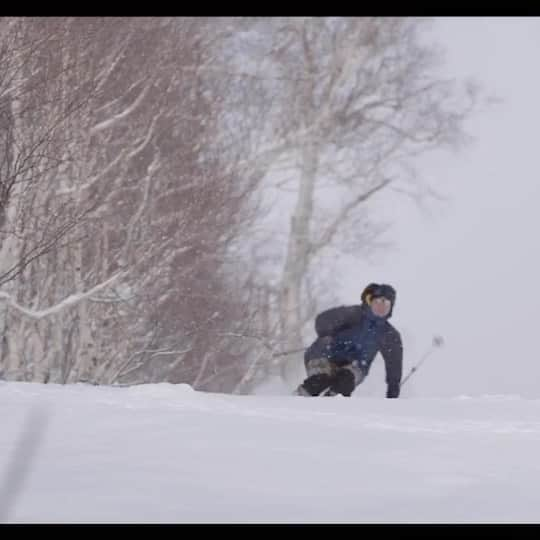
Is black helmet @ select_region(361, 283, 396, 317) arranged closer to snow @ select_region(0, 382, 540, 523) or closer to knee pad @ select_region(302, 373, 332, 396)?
knee pad @ select_region(302, 373, 332, 396)

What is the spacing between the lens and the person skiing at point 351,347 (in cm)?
1152

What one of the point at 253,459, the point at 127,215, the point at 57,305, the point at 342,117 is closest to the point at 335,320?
the point at 57,305

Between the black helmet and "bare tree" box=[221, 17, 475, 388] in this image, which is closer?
the black helmet

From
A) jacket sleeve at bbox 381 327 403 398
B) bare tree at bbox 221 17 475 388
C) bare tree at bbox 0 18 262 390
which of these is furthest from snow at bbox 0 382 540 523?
bare tree at bbox 221 17 475 388

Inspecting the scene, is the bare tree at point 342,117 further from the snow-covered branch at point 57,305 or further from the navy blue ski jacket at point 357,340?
the navy blue ski jacket at point 357,340

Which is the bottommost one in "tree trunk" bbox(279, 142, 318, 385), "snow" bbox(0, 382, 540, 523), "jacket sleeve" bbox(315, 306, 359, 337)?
"tree trunk" bbox(279, 142, 318, 385)

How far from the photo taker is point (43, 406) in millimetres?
7605

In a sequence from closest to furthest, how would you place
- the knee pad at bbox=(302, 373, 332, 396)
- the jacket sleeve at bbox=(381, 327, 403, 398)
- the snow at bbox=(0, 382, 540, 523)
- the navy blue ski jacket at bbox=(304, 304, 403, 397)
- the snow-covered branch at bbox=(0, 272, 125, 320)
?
the snow at bbox=(0, 382, 540, 523), the knee pad at bbox=(302, 373, 332, 396), the navy blue ski jacket at bbox=(304, 304, 403, 397), the jacket sleeve at bbox=(381, 327, 403, 398), the snow-covered branch at bbox=(0, 272, 125, 320)

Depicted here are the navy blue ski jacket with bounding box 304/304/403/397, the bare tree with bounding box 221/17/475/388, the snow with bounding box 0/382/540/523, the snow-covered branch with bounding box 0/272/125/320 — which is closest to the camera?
the snow with bounding box 0/382/540/523

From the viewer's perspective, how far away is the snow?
18.0 ft

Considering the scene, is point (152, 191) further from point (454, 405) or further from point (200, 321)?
point (454, 405)

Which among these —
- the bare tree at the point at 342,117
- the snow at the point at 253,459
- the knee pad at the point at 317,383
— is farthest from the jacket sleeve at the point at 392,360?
the bare tree at the point at 342,117

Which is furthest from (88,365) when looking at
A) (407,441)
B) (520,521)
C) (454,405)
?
(520,521)

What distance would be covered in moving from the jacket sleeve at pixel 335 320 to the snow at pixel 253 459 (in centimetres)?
301
